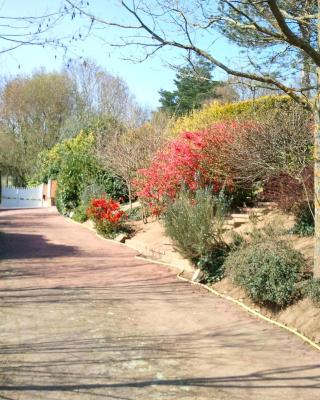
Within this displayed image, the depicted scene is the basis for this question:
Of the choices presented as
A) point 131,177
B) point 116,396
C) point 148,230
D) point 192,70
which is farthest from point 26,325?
point 131,177

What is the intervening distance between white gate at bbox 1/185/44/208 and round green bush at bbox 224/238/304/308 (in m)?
35.4

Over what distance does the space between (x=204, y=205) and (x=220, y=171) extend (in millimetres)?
3572

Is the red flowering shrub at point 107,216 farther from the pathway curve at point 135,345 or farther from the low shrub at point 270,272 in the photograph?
the low shrub at point 270,272

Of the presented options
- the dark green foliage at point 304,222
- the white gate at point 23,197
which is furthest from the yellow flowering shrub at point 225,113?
the white gate at point 23,197

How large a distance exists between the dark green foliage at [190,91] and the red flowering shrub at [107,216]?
4.86 m

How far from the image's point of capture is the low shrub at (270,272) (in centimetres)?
737

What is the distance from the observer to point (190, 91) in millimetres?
27625

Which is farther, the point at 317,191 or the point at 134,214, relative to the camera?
the point at 134,214

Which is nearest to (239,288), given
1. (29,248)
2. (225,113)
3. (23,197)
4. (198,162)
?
(198,162)

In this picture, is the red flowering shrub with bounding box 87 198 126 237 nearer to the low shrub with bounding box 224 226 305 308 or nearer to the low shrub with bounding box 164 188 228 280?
the low shrub with bounding box 164 188 228 280

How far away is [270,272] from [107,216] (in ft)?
33.8

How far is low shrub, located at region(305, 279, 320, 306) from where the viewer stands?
22.4 feet

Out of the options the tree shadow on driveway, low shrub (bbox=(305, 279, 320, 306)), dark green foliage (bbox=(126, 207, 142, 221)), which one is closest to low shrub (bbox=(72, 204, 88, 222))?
dark green foliage (bbox=(126, 207, 142, 221))

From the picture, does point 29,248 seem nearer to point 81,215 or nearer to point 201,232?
point 201,232
